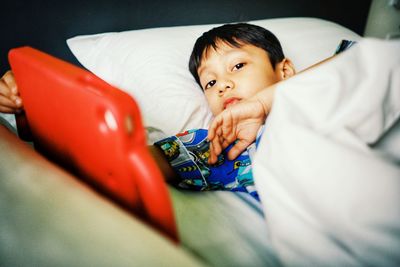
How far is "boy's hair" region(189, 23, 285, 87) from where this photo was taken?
0.89 meters

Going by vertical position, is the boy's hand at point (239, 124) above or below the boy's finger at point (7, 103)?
below

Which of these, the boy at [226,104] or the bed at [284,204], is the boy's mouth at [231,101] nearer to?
the boy at [226,104]

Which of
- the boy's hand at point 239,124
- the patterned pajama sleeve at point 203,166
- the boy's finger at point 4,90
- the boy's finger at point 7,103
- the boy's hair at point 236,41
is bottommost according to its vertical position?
the patterned pajama sleeve at point 203,166

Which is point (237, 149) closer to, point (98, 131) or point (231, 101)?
point (231, 101)

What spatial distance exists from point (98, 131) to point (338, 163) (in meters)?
0.30

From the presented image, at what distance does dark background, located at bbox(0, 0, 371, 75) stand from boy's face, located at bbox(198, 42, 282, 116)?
359 millimetres

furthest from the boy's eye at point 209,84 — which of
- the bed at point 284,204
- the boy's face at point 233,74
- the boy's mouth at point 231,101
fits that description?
the bed at point 284,204

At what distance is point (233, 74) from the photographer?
0.81 metres

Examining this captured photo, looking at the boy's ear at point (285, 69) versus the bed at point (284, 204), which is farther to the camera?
the boy's ear at point (285, 69)

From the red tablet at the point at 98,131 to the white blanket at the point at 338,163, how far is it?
172 mm

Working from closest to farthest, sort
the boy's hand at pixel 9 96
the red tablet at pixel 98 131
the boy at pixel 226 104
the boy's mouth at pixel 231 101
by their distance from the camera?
the red tablet at pixel 98 131 < the boy's hand at pixel 9 96 < the boy at pixel 226 104 < the boy's mouth at pixel 231 101

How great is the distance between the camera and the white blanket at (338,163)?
14.0 inches

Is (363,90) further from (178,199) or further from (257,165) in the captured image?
(178,199)

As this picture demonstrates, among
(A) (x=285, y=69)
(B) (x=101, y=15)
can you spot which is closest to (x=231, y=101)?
(A) (x=285, y=69)
